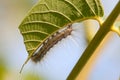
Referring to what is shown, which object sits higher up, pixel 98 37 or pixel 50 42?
pixel 98 37

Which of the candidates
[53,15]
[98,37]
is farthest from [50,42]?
[98,37]

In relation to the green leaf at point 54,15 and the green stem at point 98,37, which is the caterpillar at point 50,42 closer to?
the green leaf at point 54,15

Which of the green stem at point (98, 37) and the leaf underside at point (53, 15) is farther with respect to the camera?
the leaf underside at point (53, 15)

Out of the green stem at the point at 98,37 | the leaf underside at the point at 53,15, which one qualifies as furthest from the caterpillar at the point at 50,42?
the green stem at the point at 98,37

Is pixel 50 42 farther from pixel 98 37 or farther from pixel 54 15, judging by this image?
pixel 98 37

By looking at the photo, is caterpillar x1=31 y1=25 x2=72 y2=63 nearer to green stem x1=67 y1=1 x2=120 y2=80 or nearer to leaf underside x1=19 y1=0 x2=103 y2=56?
leaf underside x1=19 y1=0 x2=103 y2=56

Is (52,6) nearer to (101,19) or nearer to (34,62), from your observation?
(101,19)

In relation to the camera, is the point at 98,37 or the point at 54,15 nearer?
the point at 98,37

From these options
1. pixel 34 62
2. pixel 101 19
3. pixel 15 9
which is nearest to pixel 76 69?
pixel 101 19
